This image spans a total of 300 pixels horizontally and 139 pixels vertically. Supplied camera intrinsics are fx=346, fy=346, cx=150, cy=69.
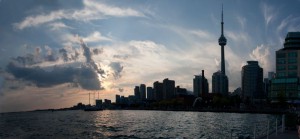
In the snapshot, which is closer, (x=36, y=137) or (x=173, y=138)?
(x=173, y=138)

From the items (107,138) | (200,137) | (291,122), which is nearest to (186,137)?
(200,137)

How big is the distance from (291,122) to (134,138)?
33.6 m

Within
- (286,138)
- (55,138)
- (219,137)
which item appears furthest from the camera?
(55,138)

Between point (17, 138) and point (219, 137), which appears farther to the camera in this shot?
point (17, 138)

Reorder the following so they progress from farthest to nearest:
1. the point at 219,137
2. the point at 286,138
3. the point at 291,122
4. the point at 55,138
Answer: the point at 55,138, the point at 219,137, the point at 291,122, the point at 286,138

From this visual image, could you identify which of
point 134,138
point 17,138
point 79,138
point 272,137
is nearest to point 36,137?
point 17,138

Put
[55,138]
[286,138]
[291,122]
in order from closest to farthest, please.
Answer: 1. [286,138]
2. [291,122]
3. [55,138]

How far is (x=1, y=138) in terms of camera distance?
85.9 meters

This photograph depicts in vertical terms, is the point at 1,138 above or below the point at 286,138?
below

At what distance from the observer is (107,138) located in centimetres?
7944

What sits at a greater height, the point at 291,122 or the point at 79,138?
the point at 291,122

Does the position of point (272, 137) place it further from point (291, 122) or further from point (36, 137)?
point (36, 137)

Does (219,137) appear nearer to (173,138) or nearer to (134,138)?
(173,138)

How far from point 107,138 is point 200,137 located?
21.3 metres
